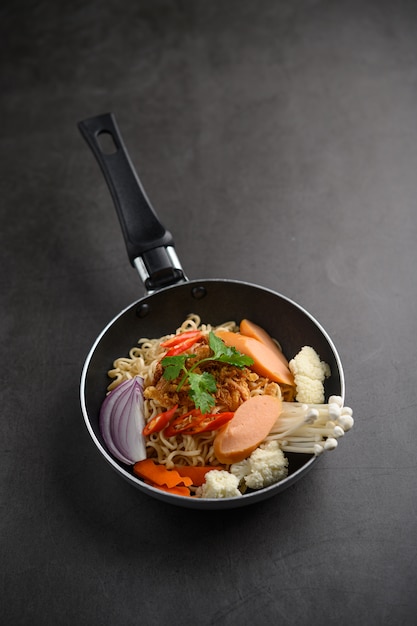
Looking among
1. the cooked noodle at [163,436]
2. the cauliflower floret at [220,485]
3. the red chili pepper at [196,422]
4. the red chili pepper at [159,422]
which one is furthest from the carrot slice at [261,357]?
the cauliflower floret at [220,485]

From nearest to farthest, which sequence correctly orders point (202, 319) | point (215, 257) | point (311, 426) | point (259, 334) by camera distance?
point (311, 426)
point (259, 334)
point (202, 319)
point (215, 257)

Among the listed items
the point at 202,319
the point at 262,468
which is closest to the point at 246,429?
the point at 262,468

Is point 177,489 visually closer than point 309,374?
Yes

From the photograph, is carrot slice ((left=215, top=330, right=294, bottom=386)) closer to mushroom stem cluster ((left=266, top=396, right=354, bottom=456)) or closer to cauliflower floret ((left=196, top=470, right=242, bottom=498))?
mushroom stem cluster ((left=266, top=396, right=354, bottom=456))

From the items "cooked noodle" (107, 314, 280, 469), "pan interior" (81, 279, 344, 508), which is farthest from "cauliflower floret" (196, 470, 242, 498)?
"pan interior" (81, 279, 344, 508)

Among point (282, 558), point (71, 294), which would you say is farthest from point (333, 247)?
point (282, 558)

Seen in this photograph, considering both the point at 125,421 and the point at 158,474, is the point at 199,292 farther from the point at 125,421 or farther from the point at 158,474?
the point at 158,474
